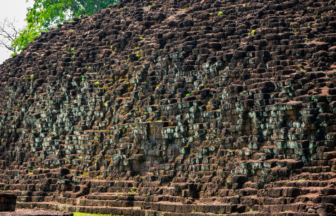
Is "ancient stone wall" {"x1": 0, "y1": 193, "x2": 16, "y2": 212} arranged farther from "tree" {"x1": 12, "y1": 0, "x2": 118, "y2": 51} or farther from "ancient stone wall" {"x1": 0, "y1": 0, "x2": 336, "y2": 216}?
"tree" {"x1": 12, "y1": 0, "x2": 118, "y2": 51}

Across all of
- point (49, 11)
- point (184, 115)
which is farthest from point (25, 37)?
point (184, 115)

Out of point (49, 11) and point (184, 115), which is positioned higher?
point (49, 11)

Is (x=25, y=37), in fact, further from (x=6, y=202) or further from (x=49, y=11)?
(x=6, y=202)

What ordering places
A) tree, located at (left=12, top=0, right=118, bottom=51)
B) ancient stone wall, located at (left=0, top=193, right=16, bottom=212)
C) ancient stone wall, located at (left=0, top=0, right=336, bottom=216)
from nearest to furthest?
ancient stone wall, located at (left=0, top=193, right=16, bottom=212) < ancient stone wall, located at (left=0, top=0, right=336, bottom=216) < tree, located at (left=12, top=0, right=118, bottom=51)

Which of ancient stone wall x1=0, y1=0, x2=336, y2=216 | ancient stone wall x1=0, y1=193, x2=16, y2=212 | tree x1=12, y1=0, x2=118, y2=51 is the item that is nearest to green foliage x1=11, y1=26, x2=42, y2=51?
tree x1=12, y1=0, x2=118, y2=51

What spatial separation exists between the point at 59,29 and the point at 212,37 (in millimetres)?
11428

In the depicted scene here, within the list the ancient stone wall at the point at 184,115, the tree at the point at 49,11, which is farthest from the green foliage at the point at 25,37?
the ancient stone wall at the point at 184,115

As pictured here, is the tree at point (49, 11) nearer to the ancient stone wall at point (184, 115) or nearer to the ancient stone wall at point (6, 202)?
the ancient stone wall at point (184, 115)

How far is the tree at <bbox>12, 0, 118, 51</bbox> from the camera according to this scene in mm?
37041

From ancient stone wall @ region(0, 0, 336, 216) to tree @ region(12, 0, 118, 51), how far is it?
14542mm

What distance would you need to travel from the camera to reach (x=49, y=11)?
36.9m

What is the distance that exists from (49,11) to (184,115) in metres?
24.6

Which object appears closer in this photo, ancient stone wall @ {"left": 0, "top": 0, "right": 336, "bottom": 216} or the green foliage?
ancient stone wall @ {"left": 0, "top": 0, "right": 336, "bottom": 216}

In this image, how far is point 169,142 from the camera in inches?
618
